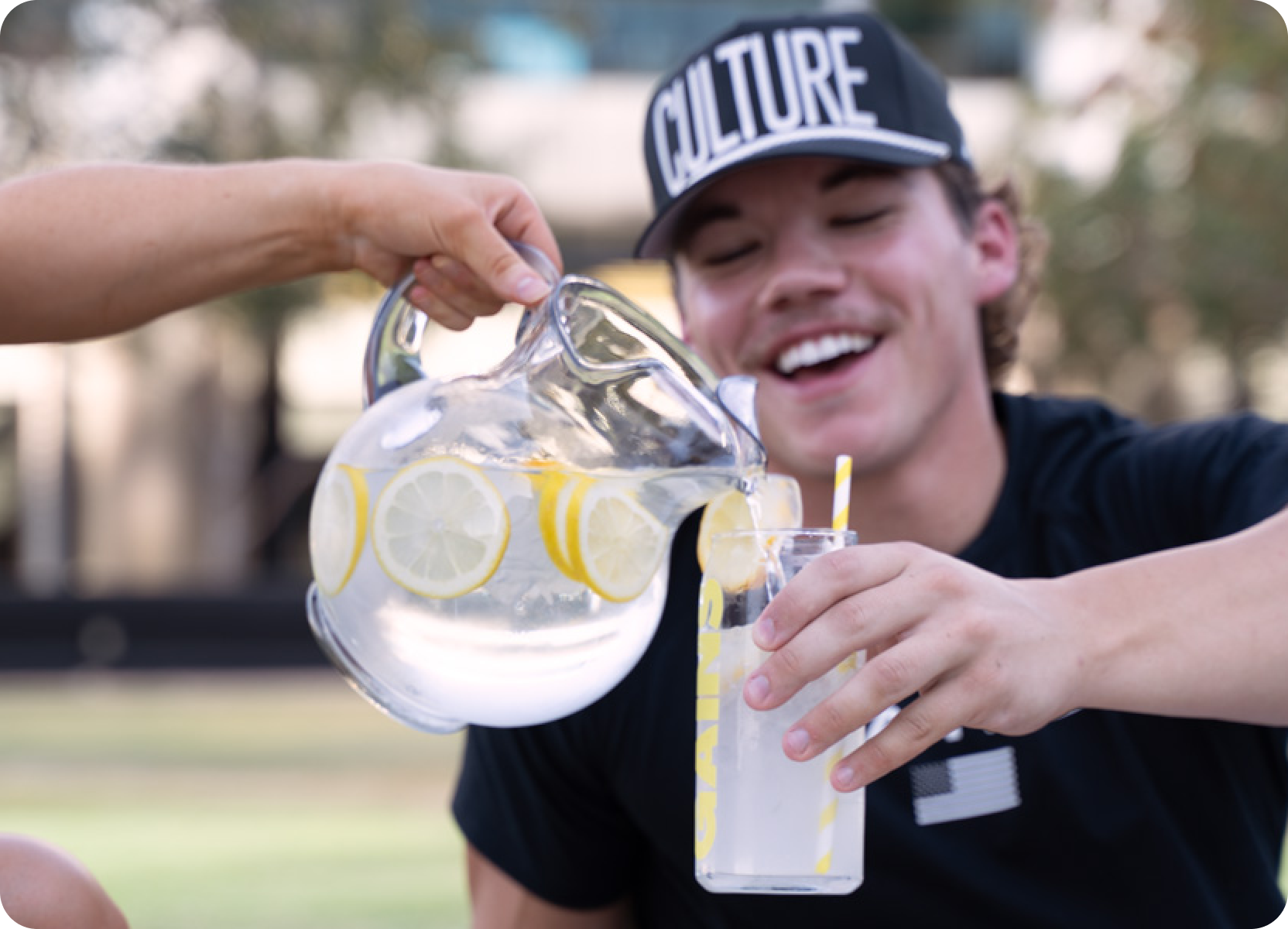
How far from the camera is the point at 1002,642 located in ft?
4.11

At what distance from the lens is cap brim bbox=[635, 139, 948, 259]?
6.09ft

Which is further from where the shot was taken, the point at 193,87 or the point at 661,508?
the point at 193,87

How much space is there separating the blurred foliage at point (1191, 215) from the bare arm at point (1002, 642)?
7.06 metres

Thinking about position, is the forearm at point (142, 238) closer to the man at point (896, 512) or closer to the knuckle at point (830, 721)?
the man at point (896, 512)

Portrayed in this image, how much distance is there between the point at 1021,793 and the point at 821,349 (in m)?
0.58

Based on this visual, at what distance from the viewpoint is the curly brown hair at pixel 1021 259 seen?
2131 mm

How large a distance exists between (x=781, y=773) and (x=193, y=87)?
8108 mm

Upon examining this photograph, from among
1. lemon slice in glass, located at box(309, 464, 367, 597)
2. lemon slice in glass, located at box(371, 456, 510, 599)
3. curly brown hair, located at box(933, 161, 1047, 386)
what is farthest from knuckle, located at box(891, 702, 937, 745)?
curly brown hair, located at box(933, 161, 1047, 386)

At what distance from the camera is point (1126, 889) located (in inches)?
68.6

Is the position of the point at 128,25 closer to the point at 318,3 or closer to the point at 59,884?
the point at 318,3

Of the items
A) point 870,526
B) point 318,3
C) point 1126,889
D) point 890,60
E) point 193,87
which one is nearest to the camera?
point 1126,889

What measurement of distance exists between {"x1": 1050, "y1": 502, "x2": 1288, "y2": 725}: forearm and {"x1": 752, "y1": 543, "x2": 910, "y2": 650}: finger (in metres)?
0.20

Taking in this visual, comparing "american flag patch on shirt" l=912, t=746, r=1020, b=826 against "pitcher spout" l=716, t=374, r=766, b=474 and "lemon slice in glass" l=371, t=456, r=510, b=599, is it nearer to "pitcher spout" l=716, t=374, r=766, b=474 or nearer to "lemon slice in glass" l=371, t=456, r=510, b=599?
"pitcher spout" l=716, t=374, r=766, b=474

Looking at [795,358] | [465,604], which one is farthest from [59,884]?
[795,358]
